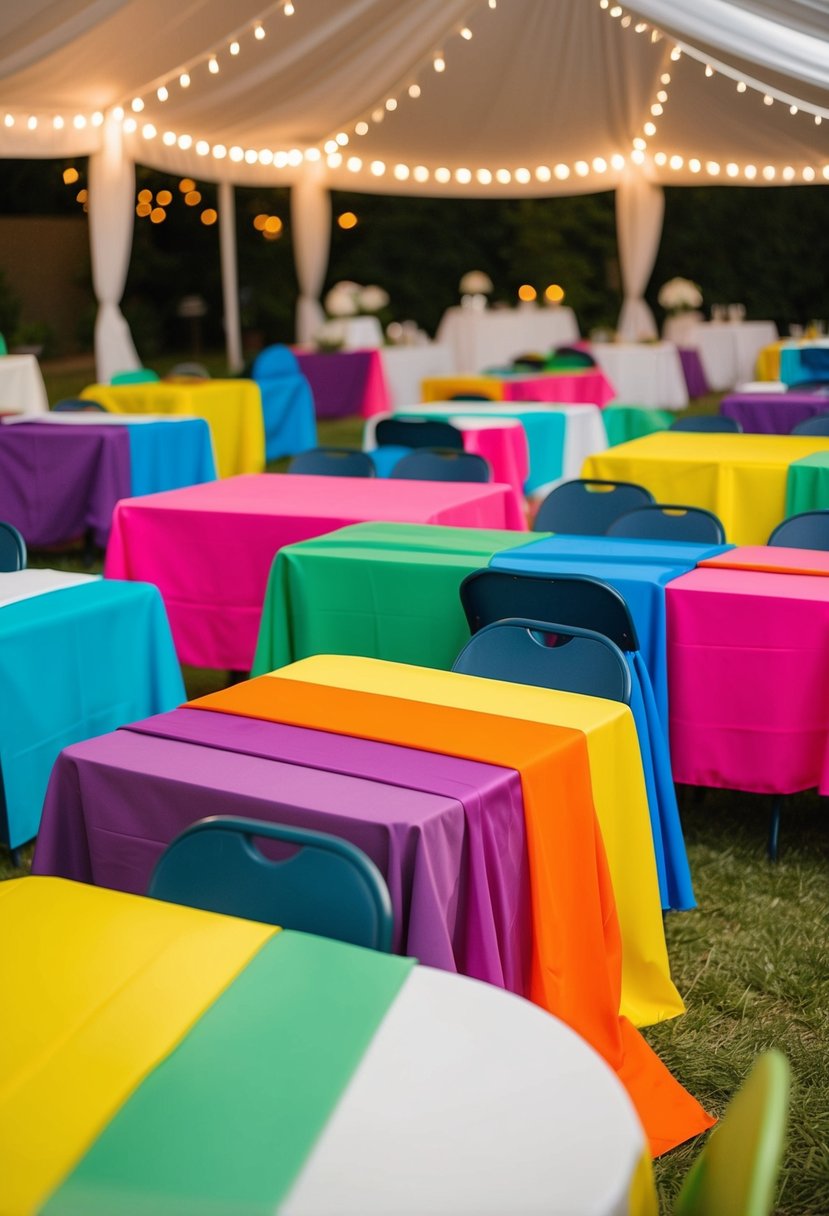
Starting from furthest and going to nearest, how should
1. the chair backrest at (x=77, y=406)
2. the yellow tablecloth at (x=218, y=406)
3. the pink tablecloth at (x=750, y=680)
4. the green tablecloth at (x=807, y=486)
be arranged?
the yellow tablecloth at (x=218, y=406) → the chair backrest at (x=77, y=406) → the green tablecloth at (x=807, y=486) → the pink tablecloth at (x=750, y=680)

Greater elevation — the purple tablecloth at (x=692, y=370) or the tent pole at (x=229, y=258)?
the tent pole at (x=229, y=258)

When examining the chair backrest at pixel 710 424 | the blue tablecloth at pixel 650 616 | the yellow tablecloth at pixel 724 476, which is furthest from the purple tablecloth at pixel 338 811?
the chair backrest at pixel 710 424

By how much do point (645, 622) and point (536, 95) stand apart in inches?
405

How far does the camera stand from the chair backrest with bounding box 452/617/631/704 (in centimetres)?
252

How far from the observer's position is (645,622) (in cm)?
307

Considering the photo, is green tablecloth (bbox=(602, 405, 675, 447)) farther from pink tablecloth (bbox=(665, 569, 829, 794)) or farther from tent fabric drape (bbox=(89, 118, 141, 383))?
pink tablecloth (bbox=(665, 569, 829, 794))

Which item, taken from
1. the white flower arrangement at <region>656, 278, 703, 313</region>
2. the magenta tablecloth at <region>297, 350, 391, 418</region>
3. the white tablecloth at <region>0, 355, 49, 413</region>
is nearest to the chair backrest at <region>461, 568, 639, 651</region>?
the white tablecloth at <region>0, 355, 49, 413</region>

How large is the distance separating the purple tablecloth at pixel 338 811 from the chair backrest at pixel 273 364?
300 inches

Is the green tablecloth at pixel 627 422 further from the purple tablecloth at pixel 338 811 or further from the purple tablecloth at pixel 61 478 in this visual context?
the purple tablecloth at pixel 338 811

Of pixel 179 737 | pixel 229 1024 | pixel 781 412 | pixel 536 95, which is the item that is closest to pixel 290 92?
pixel 536 95

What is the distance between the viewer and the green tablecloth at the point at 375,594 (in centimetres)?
329

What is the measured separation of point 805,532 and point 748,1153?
2.82 metres

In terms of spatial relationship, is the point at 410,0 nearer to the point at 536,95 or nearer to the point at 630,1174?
the point at 536,95

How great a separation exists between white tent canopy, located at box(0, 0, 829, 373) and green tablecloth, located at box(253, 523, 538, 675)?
2665mm
